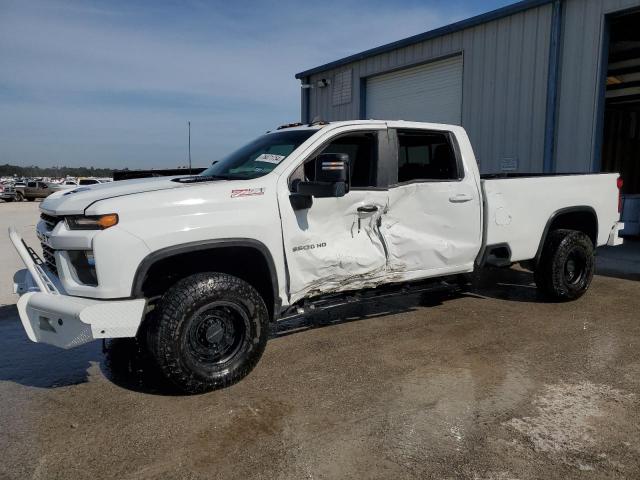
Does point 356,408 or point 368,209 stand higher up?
point 368,209

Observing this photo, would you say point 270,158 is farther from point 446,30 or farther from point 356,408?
point 446,30

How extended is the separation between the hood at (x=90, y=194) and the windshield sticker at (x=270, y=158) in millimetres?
766

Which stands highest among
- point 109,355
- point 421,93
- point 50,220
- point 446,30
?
point 446,30

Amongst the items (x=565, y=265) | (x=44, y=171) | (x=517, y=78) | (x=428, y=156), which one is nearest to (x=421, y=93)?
(x=517, y=78)

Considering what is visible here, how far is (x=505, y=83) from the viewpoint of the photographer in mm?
10703

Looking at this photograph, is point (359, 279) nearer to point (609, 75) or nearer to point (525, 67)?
point (525, 67)

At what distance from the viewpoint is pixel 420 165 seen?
202 inches

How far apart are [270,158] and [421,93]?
959 centimetres

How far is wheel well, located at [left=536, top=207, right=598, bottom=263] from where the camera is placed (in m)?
6.10

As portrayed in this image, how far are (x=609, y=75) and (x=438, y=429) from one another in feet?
47.7

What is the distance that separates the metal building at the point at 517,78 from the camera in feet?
30.5

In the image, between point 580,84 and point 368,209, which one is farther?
point 580,84

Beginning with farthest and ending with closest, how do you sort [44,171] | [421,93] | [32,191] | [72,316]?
[44,171]
[32,191]
[421,93]
[72,316]

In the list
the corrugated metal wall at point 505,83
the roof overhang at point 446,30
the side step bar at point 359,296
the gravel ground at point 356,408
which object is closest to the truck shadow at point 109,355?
the gravel ground at point 356,408
